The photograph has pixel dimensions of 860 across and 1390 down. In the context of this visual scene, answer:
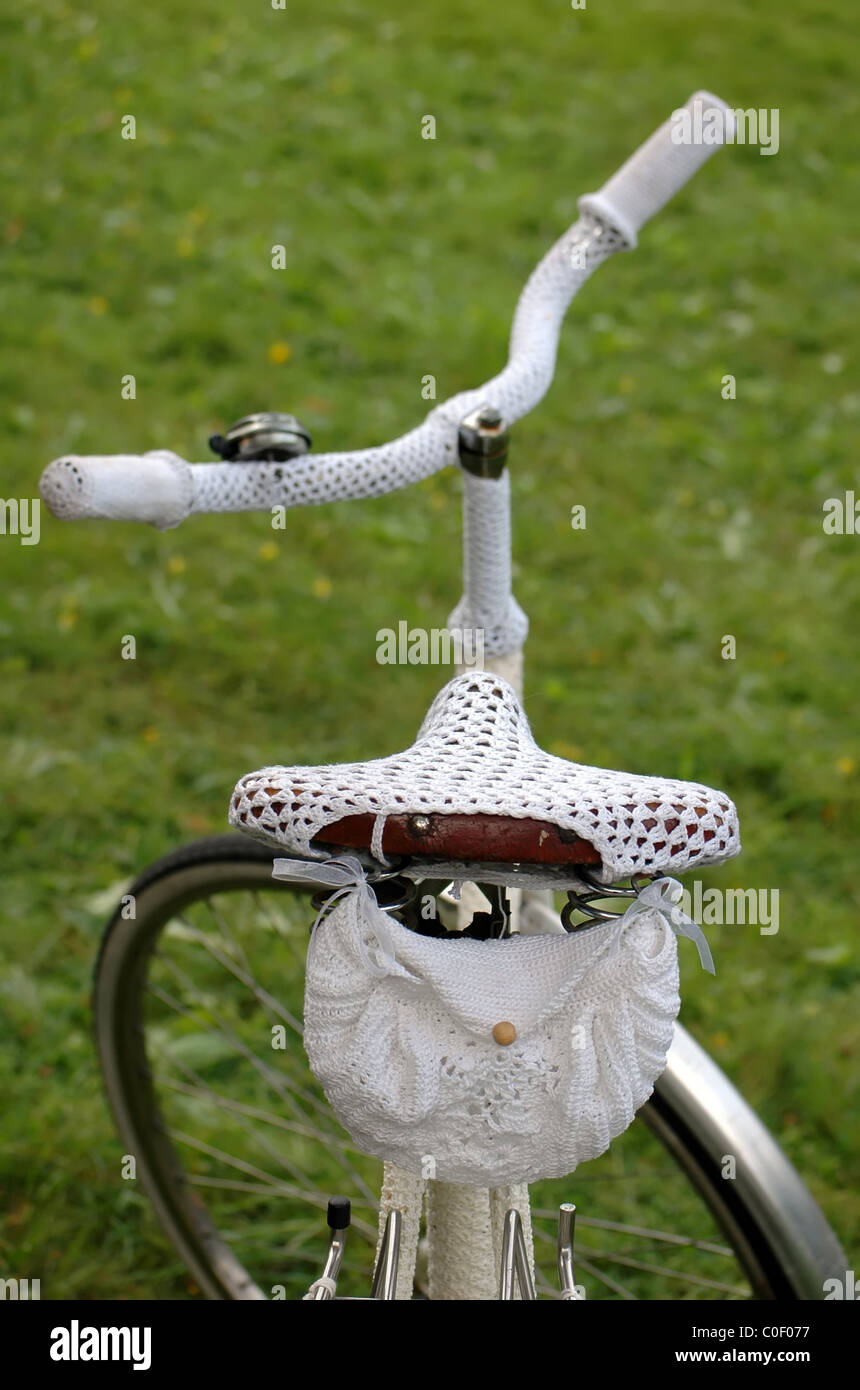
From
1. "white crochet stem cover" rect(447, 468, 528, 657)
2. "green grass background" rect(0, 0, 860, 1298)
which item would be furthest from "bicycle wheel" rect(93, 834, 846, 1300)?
"white crochet stem cover" rect(447, 468, 528, 657)

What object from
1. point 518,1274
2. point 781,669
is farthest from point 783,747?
point 518,1274

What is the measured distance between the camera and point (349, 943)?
1249 mm

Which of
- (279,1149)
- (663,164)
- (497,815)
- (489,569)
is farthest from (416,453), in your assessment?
(279,1149)

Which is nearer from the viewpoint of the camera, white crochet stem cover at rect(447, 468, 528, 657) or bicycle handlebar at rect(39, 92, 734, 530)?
bicycle handlebar at rect(39, 92, 734, 530)

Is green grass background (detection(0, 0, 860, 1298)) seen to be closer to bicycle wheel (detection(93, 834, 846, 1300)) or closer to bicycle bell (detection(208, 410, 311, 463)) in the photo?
bicycle wheel (detection(93, 834, 846, 1300))

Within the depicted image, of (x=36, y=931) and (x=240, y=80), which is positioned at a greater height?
(x=240, y=80)

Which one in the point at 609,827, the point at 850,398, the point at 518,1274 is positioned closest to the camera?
the point at 609,827

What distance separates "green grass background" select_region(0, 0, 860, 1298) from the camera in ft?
10.6

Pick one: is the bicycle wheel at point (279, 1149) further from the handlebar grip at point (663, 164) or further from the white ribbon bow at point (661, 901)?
the handlebar grip at point (663, 164)

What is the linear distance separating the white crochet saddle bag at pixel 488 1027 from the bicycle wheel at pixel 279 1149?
23.8 inches

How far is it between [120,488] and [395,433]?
125 inches
